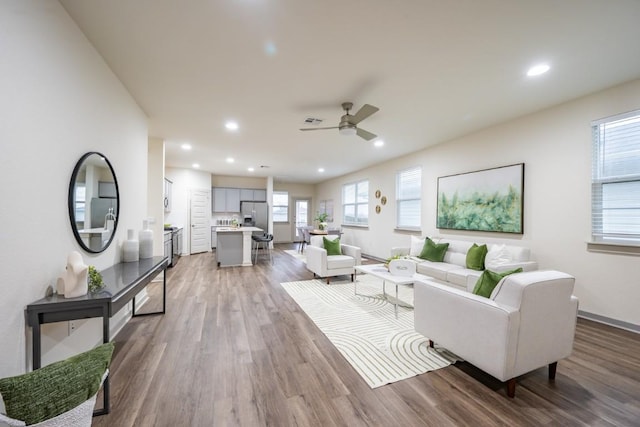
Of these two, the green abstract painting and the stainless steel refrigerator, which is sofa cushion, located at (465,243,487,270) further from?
the stainless steel refrigerator

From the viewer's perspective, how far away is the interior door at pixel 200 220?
25.7 feet

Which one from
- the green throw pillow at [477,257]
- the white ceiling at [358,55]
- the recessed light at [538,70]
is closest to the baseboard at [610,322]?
the green throw pillow at [477,257]

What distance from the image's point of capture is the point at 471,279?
2.95 m

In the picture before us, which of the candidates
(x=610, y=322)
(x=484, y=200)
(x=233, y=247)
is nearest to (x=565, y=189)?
(x=484, y=200)

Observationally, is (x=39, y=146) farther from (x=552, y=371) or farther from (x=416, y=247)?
(x=416, y=247)

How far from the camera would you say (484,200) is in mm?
4133

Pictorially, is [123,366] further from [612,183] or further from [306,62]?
[612,183]

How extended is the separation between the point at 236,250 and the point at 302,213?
5.05m

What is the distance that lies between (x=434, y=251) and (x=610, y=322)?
2148 mm

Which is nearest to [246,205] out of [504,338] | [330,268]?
[330,268]

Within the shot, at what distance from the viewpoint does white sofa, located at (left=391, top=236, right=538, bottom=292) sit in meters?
3.34

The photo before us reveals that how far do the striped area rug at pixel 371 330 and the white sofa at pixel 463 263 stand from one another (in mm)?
565

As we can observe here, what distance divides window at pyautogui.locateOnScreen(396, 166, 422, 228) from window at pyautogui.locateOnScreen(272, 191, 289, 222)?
5.55 meters

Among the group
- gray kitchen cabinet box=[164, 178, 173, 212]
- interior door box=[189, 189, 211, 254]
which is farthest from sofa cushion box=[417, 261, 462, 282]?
interior door box=[189, 189, 211, 254]
